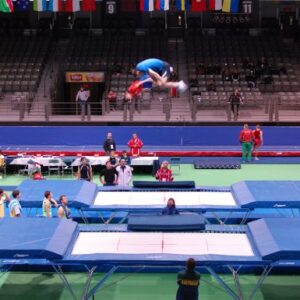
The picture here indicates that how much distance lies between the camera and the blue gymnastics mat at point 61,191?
1552 centimetres

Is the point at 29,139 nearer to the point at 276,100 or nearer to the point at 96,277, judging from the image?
the point at 276,100

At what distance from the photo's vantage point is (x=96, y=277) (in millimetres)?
13281

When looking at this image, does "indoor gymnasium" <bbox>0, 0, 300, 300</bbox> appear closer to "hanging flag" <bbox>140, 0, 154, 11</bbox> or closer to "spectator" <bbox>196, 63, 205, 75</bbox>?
"hanging flag" <bbox>140, 0, 154, 11</bbox>

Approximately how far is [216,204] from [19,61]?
2072 centimetres

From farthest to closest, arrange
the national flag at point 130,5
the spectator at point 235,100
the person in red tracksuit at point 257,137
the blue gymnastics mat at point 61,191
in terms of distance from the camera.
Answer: the national flag at point 130,5 < the spectator at point 235,100 < the person in red tracksuit at point 257,137 < the blue gymnastics mat at point 61,191

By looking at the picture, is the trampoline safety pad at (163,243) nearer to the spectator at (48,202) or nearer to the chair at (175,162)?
the spectator at (48,202)

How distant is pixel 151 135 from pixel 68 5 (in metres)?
8.30

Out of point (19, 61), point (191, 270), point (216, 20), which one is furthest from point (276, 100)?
point (191, 270)

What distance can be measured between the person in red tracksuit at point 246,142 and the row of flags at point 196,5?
25.3 feet

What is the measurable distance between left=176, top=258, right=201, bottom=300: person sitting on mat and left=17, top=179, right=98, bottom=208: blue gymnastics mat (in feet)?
18.1

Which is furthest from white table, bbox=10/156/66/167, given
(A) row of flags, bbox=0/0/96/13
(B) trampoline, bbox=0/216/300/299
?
(A) row of flags, bbox=0/0/96/13

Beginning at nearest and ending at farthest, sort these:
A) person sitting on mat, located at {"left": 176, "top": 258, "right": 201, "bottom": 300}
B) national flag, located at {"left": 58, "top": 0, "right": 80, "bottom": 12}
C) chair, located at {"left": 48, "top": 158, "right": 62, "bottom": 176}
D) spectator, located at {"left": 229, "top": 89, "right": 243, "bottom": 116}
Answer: person sitting on mat, located at {"left": 176, "top": 258, "right": 201, "bottom": 300}
chair, located at {"left": 48, "top": 158, "right": 62, "bottom": 176}
spectator, located at {"left": 229, "top": 89, "right": 243, "bottom": 116}
national flag, located at {"left": 58, "top": 0, "right": 80, "bottom": 12}

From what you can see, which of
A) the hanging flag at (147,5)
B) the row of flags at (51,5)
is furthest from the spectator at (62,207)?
the row of flags at (51,5)

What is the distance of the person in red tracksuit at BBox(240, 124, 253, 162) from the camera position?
23.7m
